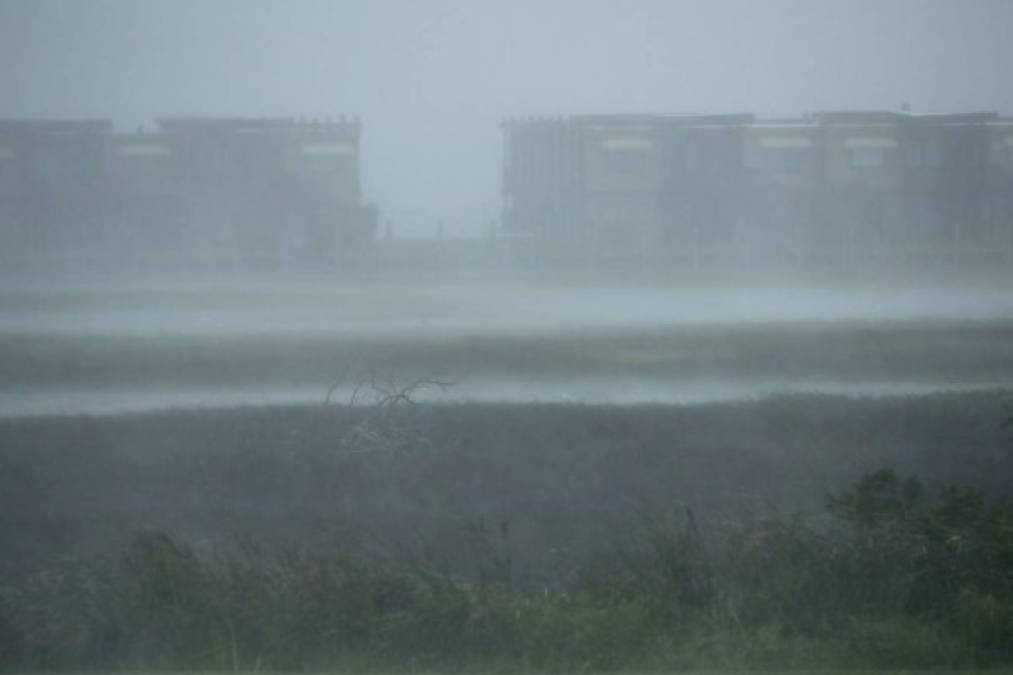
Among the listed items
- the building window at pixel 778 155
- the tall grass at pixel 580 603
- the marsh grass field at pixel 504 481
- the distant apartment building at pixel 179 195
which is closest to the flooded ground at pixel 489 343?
the marsh grass field at pixel 504 481

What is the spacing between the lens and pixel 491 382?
30.9 ft

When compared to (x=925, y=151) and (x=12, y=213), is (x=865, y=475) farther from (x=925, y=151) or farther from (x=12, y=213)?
(x=12, y=213)

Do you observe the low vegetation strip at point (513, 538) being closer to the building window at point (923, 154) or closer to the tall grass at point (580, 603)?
the tall grass at point (580, 603)

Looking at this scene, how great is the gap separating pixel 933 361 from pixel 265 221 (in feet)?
17.1

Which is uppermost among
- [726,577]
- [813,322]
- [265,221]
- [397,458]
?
[265,221]

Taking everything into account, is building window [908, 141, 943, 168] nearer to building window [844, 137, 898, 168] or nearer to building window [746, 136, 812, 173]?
building window [844, 137, 898, 168]

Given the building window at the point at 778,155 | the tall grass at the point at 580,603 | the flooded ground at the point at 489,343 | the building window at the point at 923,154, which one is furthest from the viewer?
the building window at the point at 923,154

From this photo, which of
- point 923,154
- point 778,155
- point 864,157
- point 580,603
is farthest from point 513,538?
point 923,154

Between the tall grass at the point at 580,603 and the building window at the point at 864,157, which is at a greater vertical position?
the building window at the point at 864,157

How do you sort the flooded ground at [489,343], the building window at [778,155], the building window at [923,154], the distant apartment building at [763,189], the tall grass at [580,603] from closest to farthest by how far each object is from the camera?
1. the tall grass at [580,603]
2. the flooded ground at [489,343]
3. the distant apartment building at [763,189]
4. the building window at [778,155]
5. the building window at [923,154]

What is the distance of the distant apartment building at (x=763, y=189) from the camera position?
32.5ft

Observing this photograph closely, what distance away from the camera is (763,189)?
10195 millimetres

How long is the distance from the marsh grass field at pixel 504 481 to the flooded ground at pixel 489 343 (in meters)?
0.02

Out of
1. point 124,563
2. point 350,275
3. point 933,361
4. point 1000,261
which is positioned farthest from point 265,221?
point 1000,261
